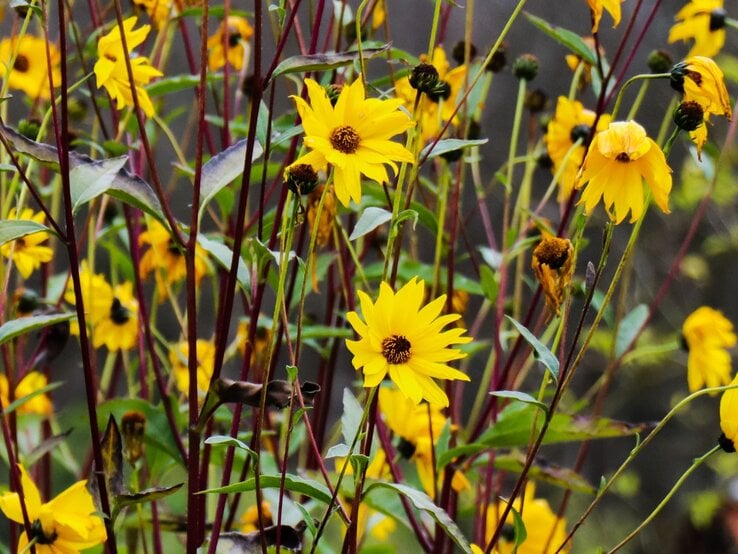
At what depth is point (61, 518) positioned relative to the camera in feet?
1.94

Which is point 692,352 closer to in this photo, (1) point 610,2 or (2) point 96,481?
(1) point 610,2

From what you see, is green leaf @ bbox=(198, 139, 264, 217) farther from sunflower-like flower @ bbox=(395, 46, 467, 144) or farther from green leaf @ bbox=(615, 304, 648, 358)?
green leaf @ bbox=(615, 304, 648, 358)

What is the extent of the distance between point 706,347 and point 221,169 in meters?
0.58

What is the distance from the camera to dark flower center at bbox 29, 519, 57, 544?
1.95 ft

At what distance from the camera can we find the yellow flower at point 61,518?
589 millimetres

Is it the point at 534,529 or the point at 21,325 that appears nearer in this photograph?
the point at 21,325

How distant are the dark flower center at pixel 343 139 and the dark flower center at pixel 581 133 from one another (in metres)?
0.31

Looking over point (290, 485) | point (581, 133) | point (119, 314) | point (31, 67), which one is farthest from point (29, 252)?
point (581, 133)

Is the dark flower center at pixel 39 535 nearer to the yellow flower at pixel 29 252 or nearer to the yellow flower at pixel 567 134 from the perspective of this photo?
the yellow flower at pixel 29 252

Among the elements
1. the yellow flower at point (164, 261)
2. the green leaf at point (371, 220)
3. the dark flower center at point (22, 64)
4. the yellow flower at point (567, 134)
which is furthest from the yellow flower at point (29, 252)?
the yellow flower at point (567, 134)

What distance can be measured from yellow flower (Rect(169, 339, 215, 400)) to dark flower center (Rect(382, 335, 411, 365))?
303mm

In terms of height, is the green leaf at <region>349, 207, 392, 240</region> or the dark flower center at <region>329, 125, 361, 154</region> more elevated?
the dark flower center at <region>329, 125, 361, 154</region>

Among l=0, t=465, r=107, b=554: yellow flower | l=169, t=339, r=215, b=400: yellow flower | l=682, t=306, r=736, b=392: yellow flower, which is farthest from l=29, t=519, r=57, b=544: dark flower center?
l=682, t=306, r=736, b=392: yellow flower

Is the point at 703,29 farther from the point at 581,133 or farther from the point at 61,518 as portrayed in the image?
the point at 61,518
